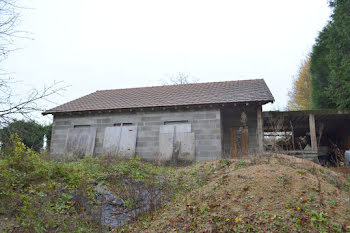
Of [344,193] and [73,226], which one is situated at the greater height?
[344,193]

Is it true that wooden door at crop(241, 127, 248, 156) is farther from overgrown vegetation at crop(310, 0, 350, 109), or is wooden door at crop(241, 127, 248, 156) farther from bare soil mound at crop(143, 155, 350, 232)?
bare soil mound at crop(143, 155, 350, 232)

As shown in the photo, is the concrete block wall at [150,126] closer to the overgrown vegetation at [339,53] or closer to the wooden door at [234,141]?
the wooden door at [234,141]

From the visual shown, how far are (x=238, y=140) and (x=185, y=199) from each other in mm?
7746

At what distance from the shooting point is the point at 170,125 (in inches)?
523

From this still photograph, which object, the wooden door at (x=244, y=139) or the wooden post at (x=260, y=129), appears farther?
the wooden door at (x=244, y=139)

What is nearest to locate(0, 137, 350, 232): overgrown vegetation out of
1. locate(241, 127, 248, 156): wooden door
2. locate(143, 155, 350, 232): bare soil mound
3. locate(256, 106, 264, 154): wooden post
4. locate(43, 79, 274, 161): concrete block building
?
locate(143, 155, 350, 232): bare soil mound

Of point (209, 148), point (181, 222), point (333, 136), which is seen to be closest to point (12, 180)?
point (181, 222)

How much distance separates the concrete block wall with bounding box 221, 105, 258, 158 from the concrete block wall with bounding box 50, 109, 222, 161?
1049 mm

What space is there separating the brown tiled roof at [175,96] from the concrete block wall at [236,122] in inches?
26.5

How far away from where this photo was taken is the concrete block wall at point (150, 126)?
1263cm

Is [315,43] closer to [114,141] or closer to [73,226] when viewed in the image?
[114,141]

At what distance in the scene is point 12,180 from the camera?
6.61 meters

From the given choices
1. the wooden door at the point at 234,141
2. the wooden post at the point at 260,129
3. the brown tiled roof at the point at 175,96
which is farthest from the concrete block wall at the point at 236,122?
the brown tiled roof at the point at 175,96

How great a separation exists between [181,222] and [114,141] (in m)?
8.73
